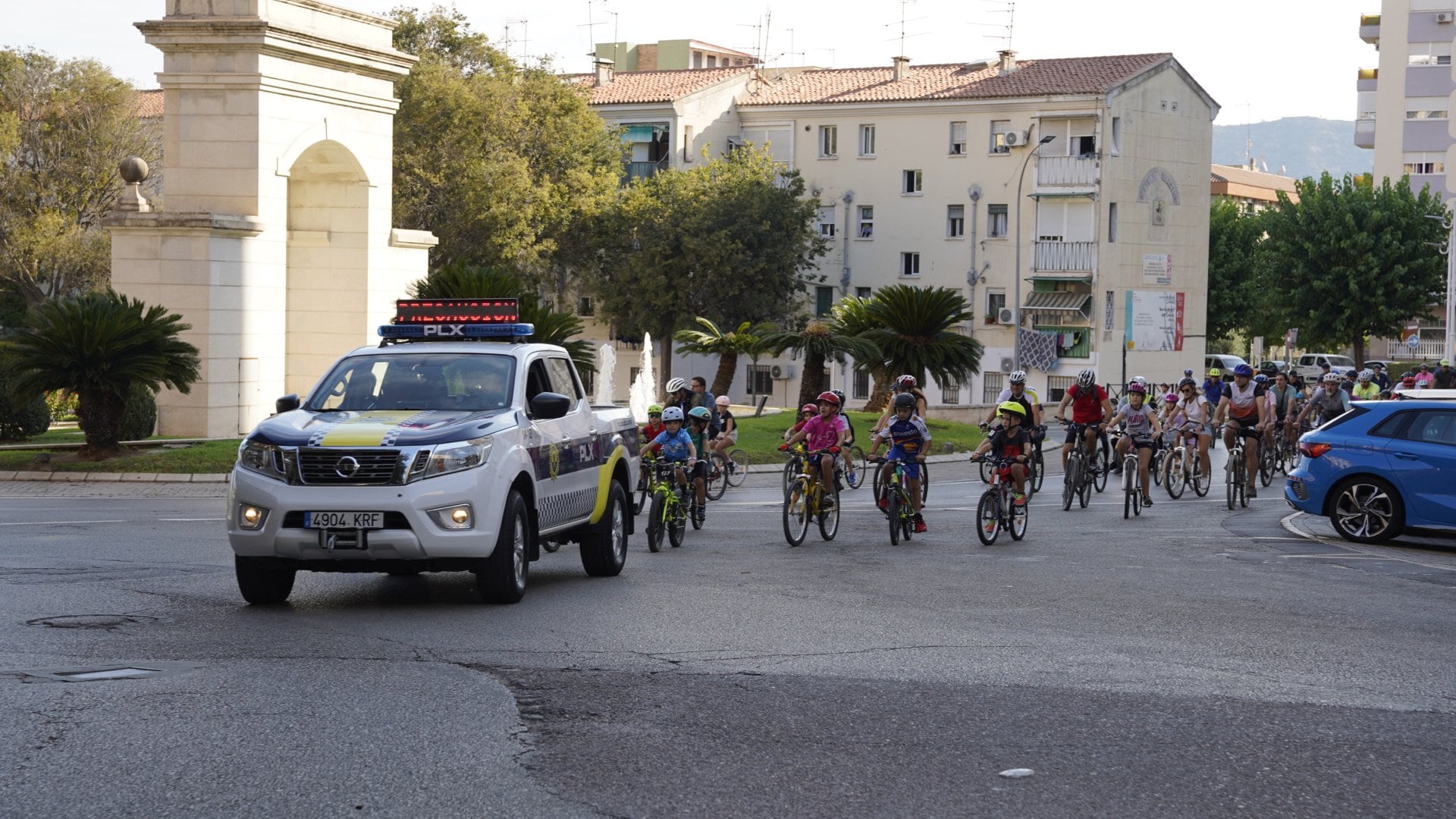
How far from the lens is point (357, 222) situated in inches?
1423

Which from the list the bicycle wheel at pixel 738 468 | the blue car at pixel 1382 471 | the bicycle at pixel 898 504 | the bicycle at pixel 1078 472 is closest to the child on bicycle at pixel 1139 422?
the bicycle at pixel 1078 472

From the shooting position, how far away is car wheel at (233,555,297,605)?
11141mm

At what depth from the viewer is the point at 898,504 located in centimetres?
1738

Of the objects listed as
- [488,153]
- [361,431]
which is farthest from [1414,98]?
[361,431]

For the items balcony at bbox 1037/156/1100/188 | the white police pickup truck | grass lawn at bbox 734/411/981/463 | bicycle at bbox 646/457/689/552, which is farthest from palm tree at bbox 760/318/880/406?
balcony at bbox 1037/156/1100/188

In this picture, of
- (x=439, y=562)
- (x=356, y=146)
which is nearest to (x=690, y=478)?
(x=439, y=562)

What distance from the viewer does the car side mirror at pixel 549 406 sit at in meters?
11.9

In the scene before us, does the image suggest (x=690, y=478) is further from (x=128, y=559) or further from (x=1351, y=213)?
(x=1351, y=213)

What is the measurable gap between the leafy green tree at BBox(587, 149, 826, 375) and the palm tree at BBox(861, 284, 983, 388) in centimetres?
2636

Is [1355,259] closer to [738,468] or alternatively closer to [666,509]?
[738,468]

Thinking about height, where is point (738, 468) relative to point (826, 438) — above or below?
below

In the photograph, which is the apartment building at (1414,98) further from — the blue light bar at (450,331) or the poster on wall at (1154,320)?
the blue light bar at (450,331)

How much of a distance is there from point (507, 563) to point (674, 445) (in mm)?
6210

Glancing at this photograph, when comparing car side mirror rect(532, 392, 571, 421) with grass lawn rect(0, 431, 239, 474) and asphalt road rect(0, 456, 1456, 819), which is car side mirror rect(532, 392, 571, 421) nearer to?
asphalt road rect(0, 456, 1456, 819)
